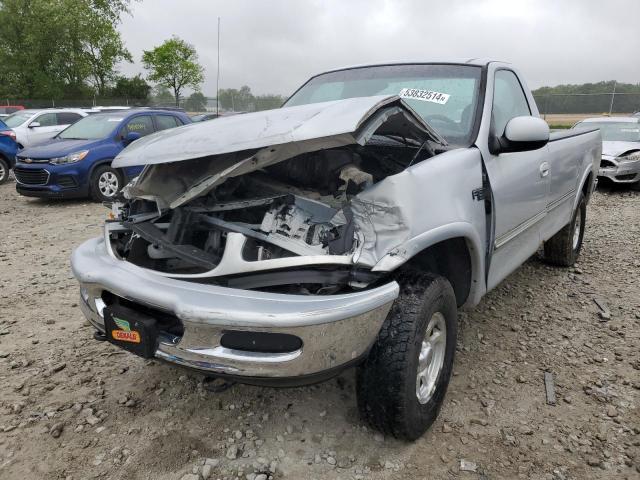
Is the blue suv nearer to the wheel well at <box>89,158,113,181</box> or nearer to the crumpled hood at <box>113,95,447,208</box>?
the wheel well at <box>89,158,113,181</box>

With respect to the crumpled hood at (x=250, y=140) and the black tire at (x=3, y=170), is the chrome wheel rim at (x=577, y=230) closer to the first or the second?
the crumpled hood at (x=250, y=140)

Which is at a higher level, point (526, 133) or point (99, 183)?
point (526, 133)

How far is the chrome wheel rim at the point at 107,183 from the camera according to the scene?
8.25 metres

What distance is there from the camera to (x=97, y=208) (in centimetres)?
780

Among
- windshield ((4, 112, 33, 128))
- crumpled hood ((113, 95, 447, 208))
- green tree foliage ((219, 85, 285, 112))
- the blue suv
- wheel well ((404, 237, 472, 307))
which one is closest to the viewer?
crumpled hood ((113, 95, 447, 208))

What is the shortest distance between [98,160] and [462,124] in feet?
22.7

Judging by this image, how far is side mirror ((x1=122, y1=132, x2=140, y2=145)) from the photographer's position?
8.17 m

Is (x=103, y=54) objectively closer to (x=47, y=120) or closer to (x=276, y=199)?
(x=47, y=120)

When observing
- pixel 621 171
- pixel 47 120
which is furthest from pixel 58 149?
pixel 621 171

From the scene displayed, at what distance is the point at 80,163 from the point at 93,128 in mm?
1188

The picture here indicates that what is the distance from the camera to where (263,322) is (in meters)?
1.76

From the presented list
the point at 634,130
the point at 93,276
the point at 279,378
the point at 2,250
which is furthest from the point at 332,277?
the point at 634,130

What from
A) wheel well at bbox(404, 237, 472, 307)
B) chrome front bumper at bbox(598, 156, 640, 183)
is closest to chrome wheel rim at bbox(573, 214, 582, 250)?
wheel well at bbox(404, 237, 472, 307)

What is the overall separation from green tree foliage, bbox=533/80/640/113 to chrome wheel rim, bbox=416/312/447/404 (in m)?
27.9
